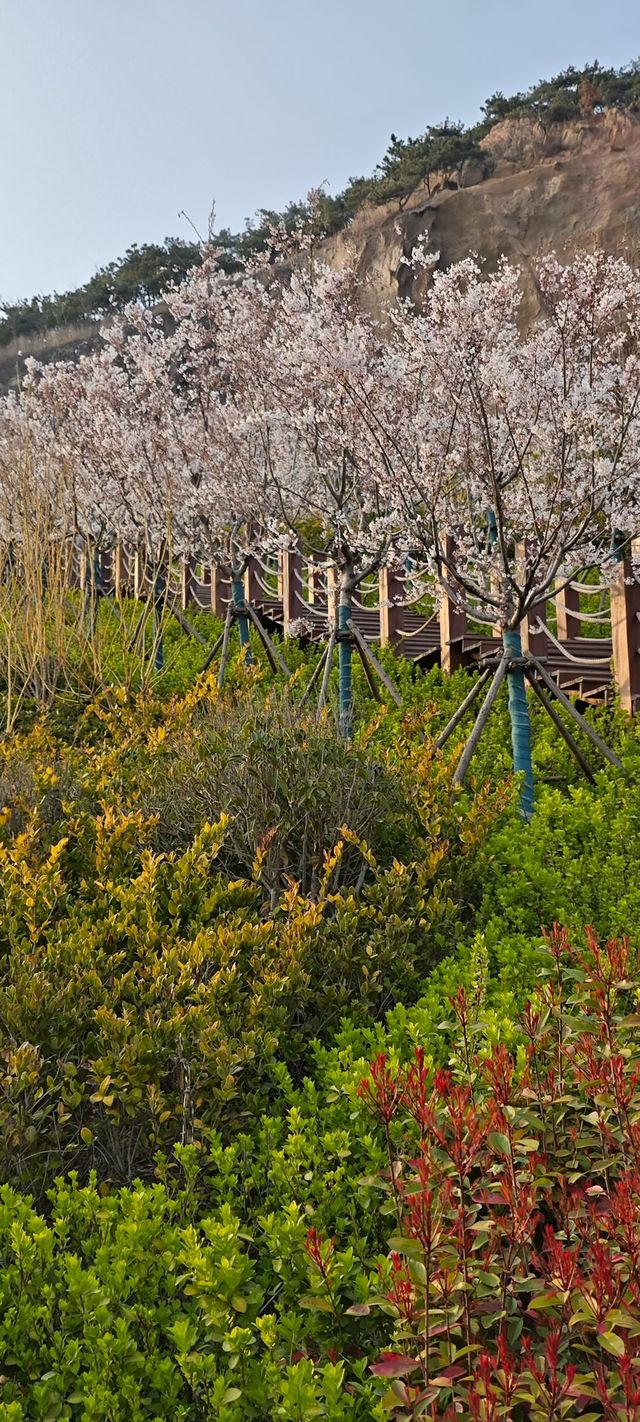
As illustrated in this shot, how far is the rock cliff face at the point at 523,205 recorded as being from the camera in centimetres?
3297

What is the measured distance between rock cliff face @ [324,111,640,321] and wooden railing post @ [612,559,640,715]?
26.1 m

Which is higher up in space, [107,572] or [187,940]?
[107,572]

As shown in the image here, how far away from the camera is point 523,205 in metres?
34.7

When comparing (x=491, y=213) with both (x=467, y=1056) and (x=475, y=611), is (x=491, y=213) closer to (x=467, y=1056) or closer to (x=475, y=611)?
(x=475, y=611)

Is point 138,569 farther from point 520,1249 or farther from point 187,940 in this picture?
point 520,1249

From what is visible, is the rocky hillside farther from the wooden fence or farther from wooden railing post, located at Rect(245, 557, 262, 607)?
the wooden fence

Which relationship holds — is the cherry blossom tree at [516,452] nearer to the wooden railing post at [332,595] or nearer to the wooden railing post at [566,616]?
the wooden railing post at [566,616]

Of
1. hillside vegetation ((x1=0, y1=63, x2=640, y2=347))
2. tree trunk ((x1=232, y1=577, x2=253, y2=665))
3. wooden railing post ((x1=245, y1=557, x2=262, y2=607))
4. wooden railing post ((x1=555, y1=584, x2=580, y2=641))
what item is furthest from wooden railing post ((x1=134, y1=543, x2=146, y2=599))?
hillside vegetation ((x1=0, y1=63, x2=640, y2=347))

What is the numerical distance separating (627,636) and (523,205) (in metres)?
31.7

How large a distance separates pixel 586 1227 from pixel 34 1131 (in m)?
1.65

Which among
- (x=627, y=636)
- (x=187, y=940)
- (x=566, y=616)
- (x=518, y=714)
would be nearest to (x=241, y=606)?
(x=566, y=616)

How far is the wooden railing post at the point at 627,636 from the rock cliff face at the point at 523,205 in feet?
85.6

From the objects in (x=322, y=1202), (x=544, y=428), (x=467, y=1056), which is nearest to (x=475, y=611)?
(x=544, y=428)

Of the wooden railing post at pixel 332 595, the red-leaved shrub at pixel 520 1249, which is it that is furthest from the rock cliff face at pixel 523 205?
the red-leaved shrub at pixel 520 1249
